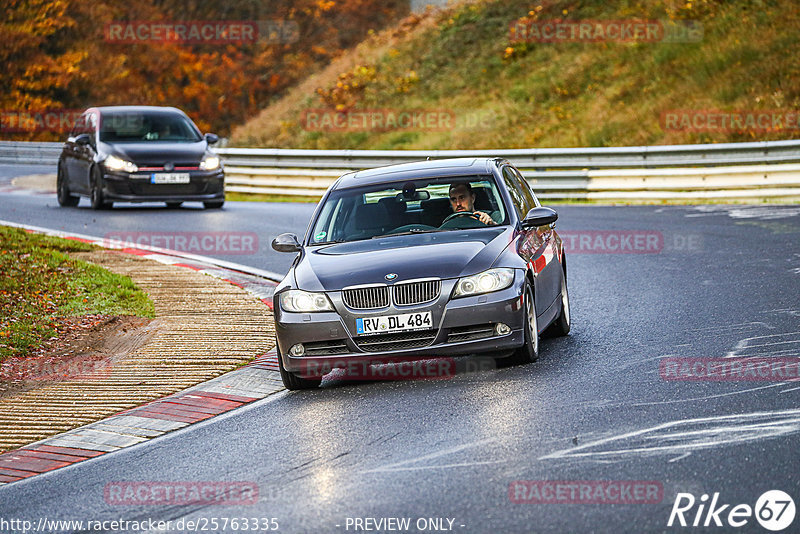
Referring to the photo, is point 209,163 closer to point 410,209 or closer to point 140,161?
point 140,161

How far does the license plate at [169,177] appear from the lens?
23.2 metres

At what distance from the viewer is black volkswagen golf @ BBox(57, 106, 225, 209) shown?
2319 centimetres

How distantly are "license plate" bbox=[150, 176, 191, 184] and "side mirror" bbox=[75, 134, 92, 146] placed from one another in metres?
1.92

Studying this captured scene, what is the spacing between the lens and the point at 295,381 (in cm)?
926

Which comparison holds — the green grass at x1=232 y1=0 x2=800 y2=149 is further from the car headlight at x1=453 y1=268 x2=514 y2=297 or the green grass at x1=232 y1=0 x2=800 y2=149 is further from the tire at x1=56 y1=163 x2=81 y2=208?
the car headlight at x1=453 y1=268 x2=514 y2=297

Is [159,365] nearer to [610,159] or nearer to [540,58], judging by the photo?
[610,159]

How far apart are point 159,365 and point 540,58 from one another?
29.9m

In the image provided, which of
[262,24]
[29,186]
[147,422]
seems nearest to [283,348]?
[147,422]

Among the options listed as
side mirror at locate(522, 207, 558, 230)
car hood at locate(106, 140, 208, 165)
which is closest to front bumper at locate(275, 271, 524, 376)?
side mirror at locate(522, 207, 558, 230)

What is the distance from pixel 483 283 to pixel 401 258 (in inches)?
25.4

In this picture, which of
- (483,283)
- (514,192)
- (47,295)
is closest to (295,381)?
(483,283)

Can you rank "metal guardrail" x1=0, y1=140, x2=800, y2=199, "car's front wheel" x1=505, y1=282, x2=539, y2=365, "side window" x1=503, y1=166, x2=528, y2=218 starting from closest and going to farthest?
1. "car's front wheel" x1=505, y1=282, x2=539, y2=365
2. "side window" x1=503, y1=166, x2=528, y2=218
3. "metal guardrail" x1=0, y1=140, x2=800, y2=199

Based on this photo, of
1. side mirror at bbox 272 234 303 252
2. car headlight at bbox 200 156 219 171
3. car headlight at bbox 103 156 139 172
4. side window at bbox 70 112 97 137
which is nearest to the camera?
side mirror at bbox 272 234 303 252

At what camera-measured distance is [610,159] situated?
24.9 metres
